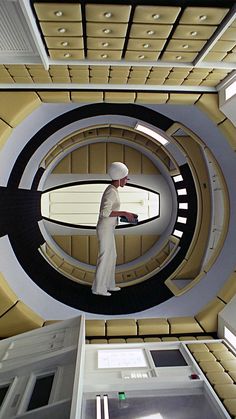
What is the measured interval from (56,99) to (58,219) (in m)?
4.72

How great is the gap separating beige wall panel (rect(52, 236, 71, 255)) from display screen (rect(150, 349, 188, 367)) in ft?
14.7

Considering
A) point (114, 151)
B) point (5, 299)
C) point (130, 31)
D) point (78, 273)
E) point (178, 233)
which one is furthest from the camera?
point (114, 151)

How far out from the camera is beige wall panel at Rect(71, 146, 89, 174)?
8.14 metres

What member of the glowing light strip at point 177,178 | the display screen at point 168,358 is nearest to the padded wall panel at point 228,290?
the display screen at point 168,358

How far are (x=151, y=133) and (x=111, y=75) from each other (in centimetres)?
276

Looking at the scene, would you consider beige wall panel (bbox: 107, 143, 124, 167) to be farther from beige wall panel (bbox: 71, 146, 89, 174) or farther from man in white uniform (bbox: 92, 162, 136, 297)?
man in white uniform (bbox: 92, 162, 136, 297)

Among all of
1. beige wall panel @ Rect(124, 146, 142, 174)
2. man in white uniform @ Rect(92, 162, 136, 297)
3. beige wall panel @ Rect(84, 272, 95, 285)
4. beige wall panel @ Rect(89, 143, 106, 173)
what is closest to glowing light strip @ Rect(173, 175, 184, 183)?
beige wall panel @ Rect(124, 146, 142, 174)

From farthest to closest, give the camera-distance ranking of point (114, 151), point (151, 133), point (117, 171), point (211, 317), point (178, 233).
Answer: point (114, 151)
point (178, 233)
point (151, 133)
point (117, 171)
point (211, 317)

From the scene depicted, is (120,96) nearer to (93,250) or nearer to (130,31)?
(130,31)

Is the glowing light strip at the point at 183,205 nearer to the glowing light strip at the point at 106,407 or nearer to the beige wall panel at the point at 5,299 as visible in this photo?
the beige wall panel at the point at 5,299

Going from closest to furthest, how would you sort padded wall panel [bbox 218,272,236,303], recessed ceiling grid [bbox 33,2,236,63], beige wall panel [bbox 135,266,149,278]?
recessed ceiling grid [bbox 33,2,236,63] < padded wall panel [bbox 218,272,236,303] < beige wall panel [bbox 135,266,149,278]

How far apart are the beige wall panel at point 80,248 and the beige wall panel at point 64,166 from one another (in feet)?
4.81

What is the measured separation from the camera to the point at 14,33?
291 cm

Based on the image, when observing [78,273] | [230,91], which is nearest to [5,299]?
[78,273]
